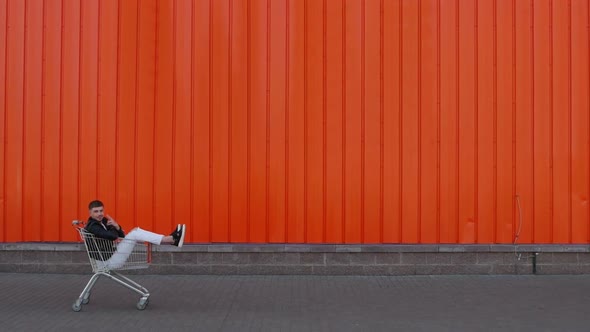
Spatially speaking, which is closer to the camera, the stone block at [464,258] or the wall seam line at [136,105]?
the stone block at [464,258]

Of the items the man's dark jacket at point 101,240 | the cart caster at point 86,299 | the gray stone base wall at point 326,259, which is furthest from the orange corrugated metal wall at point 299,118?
the man's dark jacket at point 101,240

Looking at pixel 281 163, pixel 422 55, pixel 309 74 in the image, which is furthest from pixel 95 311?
pixel 422 55

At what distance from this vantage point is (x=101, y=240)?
867 centimetres

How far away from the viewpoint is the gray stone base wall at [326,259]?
11.3 m

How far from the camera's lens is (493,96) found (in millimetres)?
11500

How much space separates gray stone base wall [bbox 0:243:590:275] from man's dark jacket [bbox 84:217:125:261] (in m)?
2.62

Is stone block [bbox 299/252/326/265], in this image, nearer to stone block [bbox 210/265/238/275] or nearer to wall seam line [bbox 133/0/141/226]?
stone block [bbox 210/265/238/275]

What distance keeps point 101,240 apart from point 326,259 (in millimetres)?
3898

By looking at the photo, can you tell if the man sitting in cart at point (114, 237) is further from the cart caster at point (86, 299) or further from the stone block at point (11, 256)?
the stone block at point (11, 256)

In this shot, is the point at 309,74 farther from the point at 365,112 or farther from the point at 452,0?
the point at 452,0

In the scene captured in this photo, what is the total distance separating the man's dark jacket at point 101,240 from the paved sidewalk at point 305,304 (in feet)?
2.37

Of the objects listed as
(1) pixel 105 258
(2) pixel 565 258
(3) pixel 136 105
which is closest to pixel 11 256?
(3) pixel 136 105

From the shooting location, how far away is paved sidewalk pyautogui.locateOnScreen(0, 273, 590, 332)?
823 cm

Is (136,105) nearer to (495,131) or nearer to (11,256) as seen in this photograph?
(11,256)
